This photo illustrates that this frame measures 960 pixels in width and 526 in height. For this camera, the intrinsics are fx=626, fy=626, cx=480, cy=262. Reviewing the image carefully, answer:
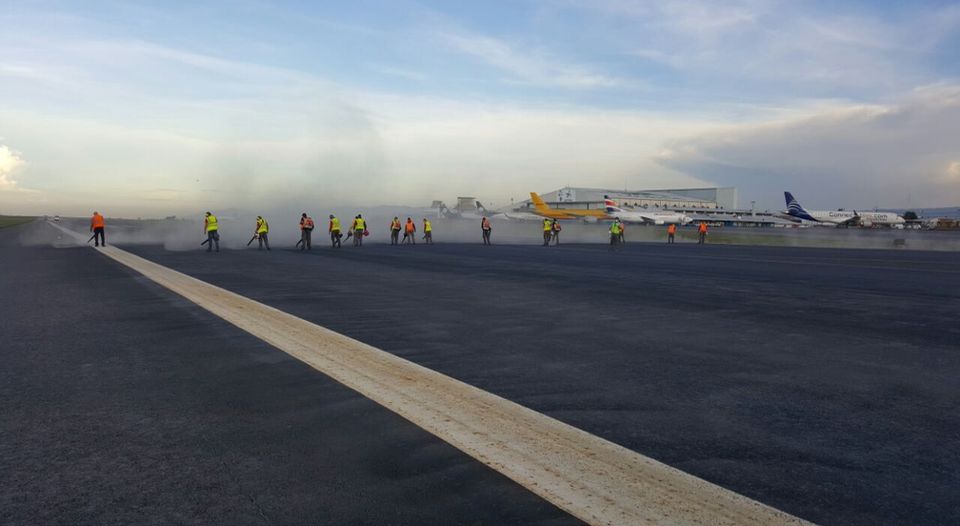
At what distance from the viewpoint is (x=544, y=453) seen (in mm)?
3684

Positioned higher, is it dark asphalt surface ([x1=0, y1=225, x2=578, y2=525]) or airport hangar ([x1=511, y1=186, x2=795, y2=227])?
airport hangar ([x1=511, y1=186, x2=795, y2=227])

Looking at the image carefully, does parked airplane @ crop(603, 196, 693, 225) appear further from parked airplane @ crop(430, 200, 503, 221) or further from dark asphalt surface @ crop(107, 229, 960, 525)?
dark asphalt surface @ crop(107, 229, 960, 525)

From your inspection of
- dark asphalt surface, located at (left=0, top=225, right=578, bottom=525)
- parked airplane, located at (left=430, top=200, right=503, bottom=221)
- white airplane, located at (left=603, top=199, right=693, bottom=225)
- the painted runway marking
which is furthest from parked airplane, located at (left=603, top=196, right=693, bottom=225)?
dark asphalt surface, located at (left=0, top=225, right=578, bottom=525)

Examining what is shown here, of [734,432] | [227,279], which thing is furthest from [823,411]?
[227,279]

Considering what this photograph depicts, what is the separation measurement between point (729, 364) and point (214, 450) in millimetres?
4758

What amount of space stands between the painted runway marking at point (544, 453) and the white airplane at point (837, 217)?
276ft

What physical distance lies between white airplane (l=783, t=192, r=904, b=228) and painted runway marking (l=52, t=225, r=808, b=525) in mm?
84207

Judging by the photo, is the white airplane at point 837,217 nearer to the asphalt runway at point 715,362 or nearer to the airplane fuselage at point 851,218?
the airplane fuselage at point 851,218

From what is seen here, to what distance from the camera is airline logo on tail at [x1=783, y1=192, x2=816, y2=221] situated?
79375 mm

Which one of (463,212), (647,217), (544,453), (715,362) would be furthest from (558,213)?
(544,453)

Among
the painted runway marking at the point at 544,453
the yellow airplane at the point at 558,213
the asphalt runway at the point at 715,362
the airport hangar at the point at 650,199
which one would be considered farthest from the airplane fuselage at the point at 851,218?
the painted runway marking at the point at 544,453

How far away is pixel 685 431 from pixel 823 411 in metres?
1.29

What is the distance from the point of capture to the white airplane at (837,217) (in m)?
79.6

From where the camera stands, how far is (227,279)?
47.7 ft
